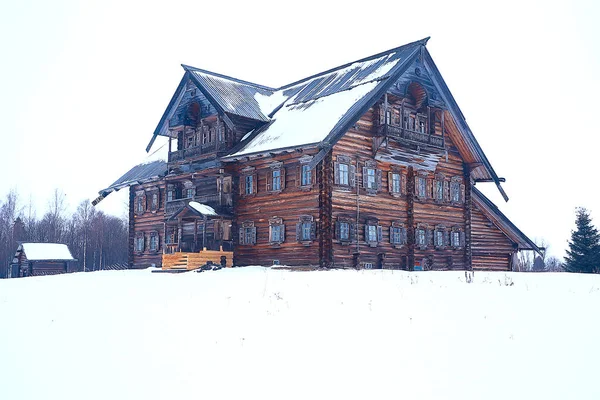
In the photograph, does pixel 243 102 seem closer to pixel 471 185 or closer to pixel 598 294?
pixel 471 185

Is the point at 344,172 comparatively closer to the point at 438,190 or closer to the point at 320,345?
the point at 438,190

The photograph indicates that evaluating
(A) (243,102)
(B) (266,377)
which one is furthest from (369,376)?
(A) (243,102)

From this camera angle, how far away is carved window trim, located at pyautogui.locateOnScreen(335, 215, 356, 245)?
27.3 meters

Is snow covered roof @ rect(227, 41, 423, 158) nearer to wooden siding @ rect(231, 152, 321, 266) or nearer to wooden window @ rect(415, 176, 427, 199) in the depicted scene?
wooden siding @ rect(231, 152, 321, 266)

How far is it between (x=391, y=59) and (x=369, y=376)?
24376 millimetres

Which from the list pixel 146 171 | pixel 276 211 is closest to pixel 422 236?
pixel 276 211

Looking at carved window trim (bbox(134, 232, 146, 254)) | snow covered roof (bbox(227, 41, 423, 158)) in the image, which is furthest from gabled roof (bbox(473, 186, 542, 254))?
carved window trim (bbox(134, 232, 146, 254))

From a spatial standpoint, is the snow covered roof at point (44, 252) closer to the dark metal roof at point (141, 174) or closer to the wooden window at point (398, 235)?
the dark metal roof at point (141, 174)

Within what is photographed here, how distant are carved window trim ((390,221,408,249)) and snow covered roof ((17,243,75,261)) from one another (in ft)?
120

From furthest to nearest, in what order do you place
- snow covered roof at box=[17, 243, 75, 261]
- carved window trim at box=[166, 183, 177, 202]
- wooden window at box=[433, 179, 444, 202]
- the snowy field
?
1. snow covered roof at box=[17, 243, 75, 261]
2. carved window trim at box=[166, 183, 177, 202]
3. wooden window at box=[433, 179, 444, 202]
4. the snowy field

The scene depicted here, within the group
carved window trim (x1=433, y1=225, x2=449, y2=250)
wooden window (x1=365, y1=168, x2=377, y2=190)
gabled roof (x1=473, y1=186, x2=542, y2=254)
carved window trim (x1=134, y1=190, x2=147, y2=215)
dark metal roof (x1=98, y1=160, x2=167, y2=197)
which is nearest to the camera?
wooden window (x1=365, y1=168, x2=377, y2=190)

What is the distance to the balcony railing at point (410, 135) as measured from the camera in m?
28.9

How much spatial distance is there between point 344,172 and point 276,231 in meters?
4.57

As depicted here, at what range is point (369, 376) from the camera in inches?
352
